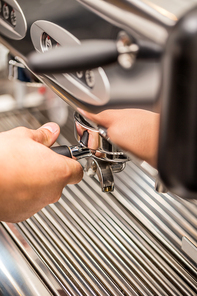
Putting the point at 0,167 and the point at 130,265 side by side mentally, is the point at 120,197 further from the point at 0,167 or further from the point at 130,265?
the point at 0,167

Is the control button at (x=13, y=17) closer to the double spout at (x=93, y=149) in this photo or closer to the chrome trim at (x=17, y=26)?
the chrome trim at (x=17, y=26)

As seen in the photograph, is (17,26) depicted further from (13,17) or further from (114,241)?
(114,241)

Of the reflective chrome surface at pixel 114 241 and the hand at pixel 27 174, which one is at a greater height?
the hand at pixel 27 174

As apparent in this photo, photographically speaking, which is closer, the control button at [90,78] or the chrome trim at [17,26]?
the control button at [90,78]

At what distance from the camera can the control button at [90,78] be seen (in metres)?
0.28

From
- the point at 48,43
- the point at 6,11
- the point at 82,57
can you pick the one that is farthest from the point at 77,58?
the point at 6,11

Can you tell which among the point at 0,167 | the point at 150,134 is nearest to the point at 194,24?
the point at 150,134

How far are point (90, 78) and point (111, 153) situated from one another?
140mm

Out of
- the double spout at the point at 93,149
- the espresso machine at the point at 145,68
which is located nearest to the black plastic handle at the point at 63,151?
the double spout at the point at 93,149

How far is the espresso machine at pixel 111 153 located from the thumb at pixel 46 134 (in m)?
0.03

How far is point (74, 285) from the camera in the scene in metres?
0.45

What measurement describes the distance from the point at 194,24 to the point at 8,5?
324 millimetres

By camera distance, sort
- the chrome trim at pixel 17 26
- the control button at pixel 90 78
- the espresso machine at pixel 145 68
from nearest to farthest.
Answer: the espresso machine at pixel 145 68
the control button at pixel 90 78
the chrome trim at pixel 17 26

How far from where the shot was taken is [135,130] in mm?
261
